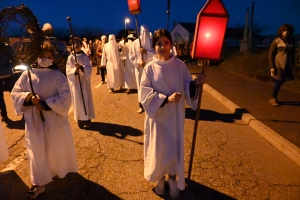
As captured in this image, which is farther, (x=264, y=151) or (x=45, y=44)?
(x=264, y=151)

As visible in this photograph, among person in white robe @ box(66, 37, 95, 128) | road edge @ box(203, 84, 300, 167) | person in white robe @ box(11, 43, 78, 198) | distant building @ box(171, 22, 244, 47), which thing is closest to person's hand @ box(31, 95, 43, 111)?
person in white robe @ box(11, 43, 78, 198)

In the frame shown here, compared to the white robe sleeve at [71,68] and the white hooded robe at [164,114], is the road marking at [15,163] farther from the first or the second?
the white hooded robe at [164,114]

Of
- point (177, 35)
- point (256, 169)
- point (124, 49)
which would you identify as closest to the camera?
point (256, 169)

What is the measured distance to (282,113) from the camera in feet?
20.1

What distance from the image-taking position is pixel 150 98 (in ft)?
9.18

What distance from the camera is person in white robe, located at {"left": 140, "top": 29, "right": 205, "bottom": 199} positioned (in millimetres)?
2799

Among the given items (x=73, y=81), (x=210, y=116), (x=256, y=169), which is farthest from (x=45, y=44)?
(x=210, y=116)

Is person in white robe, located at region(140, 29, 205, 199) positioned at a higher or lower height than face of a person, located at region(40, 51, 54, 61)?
lower

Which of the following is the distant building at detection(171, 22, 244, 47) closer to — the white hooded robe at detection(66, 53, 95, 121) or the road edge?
the road edge

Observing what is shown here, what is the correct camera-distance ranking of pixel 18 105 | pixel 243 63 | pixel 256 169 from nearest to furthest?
pixel 18 105, pixel 256 169, pixel 243 63

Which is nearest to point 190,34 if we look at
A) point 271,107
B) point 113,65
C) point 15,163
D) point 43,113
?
point 113,65

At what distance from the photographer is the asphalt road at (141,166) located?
3.20 meters

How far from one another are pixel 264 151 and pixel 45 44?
385 cm

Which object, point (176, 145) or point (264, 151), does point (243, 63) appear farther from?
point (176, 145)
